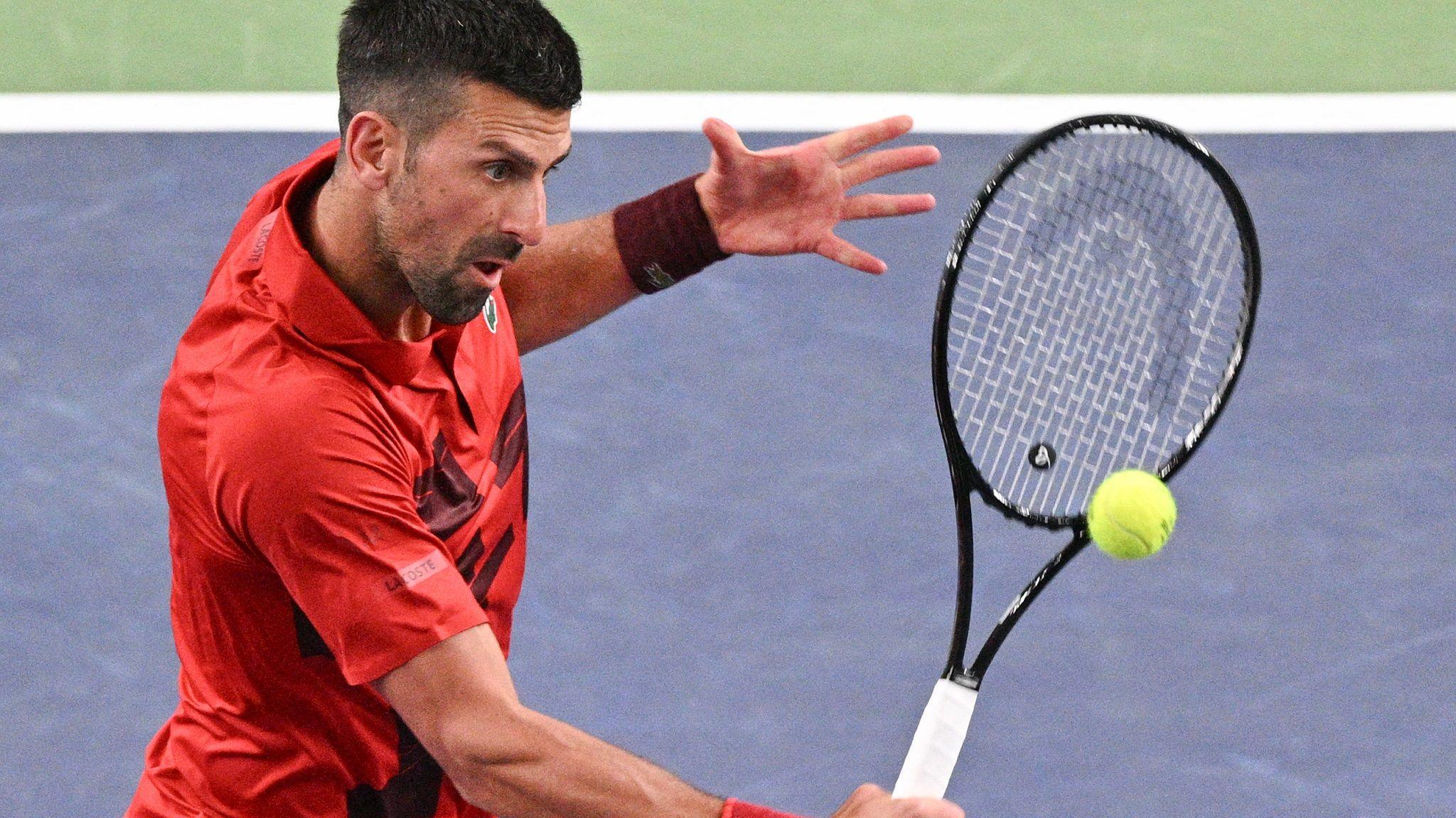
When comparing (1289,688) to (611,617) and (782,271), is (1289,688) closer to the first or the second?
(611,617)

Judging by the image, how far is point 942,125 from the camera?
5.56 metres

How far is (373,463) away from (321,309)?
21cm

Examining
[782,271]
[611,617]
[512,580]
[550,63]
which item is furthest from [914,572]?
[550,63]

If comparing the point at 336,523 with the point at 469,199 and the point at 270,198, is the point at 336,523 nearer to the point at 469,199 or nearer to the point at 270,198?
the point at 469,199

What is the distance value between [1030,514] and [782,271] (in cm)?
209

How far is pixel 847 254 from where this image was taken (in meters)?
3.04

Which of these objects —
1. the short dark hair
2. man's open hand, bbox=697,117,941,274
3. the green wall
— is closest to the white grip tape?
man's open hand, bbox=697,117,941,274

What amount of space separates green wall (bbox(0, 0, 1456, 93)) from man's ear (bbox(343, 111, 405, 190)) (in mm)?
3411

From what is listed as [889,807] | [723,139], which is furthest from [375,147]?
[889,807]

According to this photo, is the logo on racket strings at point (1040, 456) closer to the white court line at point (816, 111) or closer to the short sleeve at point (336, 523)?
the short sleeve at point (336, 523)

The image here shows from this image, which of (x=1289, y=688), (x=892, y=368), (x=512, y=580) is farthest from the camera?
(x=892, y=368)

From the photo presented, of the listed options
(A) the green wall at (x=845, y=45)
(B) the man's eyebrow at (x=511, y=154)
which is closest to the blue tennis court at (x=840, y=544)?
(A) the green wall at (x=845, y=45)

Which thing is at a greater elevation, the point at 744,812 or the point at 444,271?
the point at 444,271

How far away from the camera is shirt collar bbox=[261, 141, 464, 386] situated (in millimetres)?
2393
